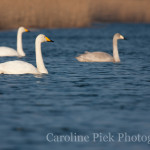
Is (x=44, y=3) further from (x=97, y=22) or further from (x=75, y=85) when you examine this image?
(x=75, y=85)

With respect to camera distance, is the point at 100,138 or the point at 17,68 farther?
the point at 17,68

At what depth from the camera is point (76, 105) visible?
32.5 feet

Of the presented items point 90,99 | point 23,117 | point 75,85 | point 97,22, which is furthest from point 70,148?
point 97,22

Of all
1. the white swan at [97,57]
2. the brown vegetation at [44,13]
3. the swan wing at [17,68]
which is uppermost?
the brown vegetation at [44,13]

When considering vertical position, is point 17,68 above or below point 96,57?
above

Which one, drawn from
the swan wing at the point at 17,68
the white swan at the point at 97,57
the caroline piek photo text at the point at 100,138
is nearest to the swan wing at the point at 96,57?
the white swan at the point at 97,57

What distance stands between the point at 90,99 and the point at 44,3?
25278mm

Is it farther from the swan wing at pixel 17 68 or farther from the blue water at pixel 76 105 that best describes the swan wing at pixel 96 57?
the swan wing at pixel 17 68

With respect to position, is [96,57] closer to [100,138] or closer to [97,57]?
[97,57]

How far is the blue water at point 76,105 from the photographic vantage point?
7.45 meters

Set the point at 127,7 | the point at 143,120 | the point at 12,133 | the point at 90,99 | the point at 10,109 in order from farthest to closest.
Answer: the point at 127,7 → the point at 90,99 → the point at 10,109 → the point at 143,120 → the point at 12,133

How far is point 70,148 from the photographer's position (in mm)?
7027

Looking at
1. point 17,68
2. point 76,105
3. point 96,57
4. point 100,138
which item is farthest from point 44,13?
point 100,138

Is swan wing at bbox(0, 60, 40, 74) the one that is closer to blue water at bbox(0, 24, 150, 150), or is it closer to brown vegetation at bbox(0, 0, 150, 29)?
blue water at bbox(0, 24, 150, 150)
